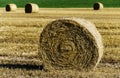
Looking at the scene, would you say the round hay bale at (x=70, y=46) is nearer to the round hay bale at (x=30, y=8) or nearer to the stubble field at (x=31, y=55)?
the stubble field at (x=31, y=55)

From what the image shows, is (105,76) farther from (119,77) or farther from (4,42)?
(4,42)

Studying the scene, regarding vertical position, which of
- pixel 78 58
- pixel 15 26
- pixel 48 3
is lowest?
pixel 48 3

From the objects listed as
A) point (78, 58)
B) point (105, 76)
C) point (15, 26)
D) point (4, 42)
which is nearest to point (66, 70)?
point (78, 58)

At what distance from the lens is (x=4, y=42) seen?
1978 centimetres

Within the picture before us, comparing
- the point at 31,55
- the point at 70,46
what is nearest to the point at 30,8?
the point at 31,55

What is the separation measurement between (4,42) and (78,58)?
7.41m

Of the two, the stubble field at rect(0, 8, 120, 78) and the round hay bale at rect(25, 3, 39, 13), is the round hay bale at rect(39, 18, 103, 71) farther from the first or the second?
the round hay bale at rect(25, 3, 39, 13)

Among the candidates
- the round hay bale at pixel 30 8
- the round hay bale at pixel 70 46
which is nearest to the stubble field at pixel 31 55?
the round hay bale at pixel 70 46

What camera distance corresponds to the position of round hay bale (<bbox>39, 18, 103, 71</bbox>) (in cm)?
1298

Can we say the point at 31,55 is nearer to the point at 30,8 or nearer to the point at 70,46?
the point at 70,46

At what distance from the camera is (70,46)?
13328 mm

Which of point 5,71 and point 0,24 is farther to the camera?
point 0,24

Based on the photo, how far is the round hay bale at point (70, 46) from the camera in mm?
12984

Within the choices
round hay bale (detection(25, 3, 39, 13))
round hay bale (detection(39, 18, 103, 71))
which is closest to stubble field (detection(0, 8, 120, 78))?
round hay bale (detection(39, 18, 103, 71))
